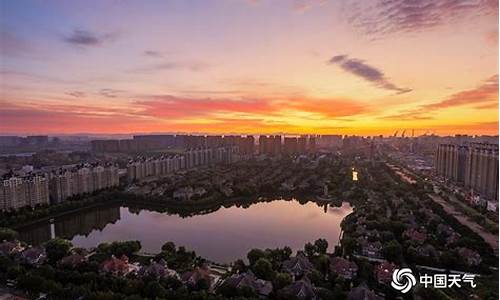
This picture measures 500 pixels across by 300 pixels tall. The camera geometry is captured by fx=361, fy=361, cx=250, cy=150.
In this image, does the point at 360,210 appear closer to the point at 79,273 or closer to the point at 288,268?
the point at 288,268

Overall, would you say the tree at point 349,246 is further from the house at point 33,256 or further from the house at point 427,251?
the house at point 33,256

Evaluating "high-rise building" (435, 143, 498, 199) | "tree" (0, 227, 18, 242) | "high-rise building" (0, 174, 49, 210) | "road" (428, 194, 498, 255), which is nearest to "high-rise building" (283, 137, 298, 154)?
"high-rise building" (435, 143, 498, 199)

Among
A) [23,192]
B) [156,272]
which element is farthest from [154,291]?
[23,192]

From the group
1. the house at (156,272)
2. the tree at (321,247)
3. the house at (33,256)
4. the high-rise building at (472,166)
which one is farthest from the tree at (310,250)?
the high-rise building at (472,166)

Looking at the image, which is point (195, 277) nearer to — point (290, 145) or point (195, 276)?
point (195, 276)

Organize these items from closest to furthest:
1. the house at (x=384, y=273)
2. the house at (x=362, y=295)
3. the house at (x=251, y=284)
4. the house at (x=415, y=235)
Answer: the house at (x=362, y=295), the house at (x=251, y=284), the house at (x=384, y=273), the house at (x=415, y=235)

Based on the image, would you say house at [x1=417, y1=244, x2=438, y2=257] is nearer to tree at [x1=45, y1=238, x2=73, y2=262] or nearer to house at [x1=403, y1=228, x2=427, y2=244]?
house at [x1=403, y1=228, x2=427, y2=244]
